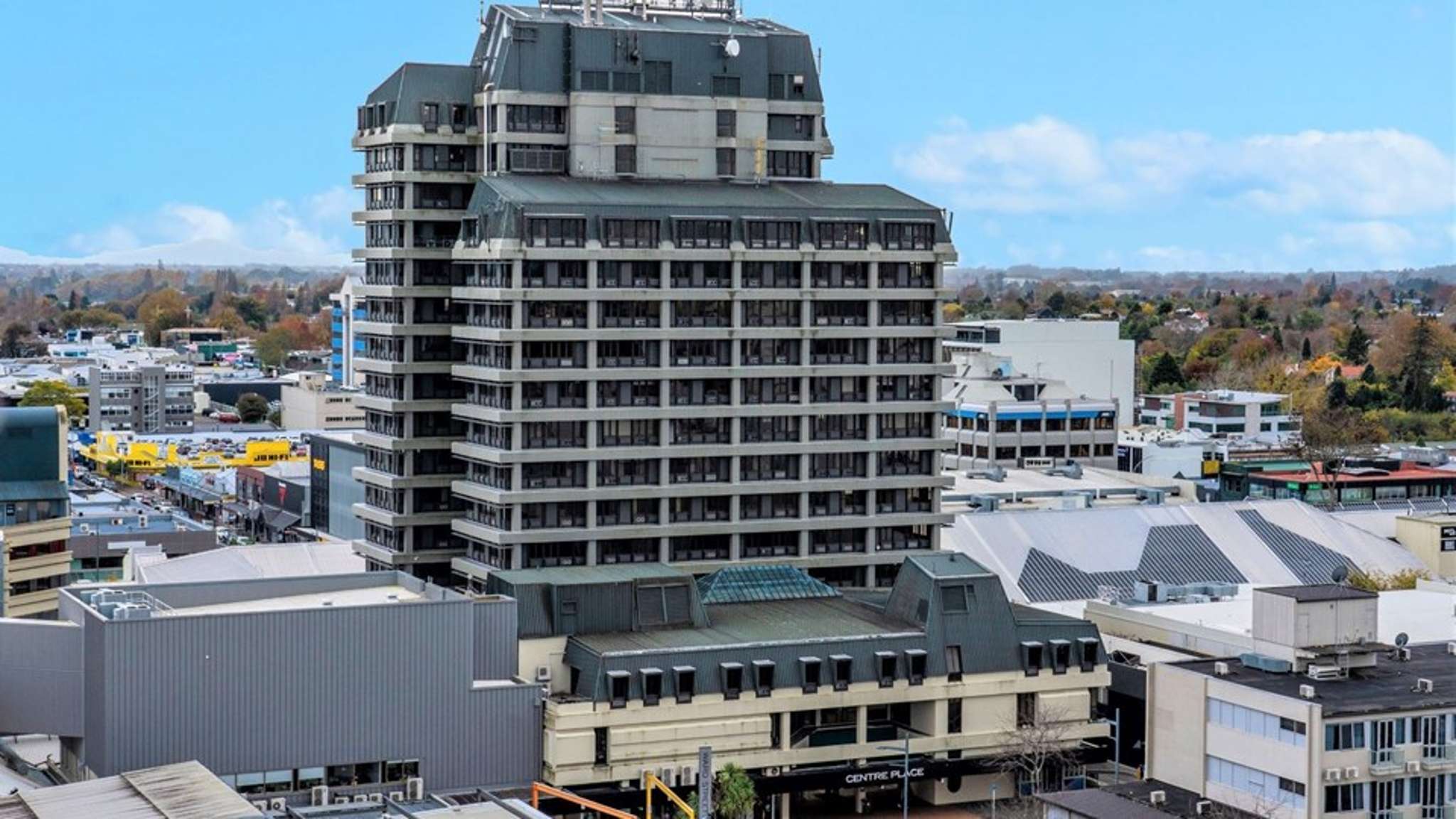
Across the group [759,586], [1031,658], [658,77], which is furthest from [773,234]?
[1031,658]

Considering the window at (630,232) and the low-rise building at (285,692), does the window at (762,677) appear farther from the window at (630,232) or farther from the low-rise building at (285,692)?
the window at (630,232)

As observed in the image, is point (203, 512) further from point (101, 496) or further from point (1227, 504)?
point (1227, 504)

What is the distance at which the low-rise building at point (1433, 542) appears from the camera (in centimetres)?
12319

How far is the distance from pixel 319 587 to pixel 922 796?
22305mm

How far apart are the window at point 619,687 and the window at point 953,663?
11884 mm

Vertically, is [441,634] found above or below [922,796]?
above

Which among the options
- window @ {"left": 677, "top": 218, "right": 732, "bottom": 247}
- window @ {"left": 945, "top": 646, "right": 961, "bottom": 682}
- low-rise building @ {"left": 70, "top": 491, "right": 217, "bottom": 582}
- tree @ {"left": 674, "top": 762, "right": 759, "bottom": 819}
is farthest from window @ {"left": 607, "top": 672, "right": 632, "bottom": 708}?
low-rise building @ {"left": 70, "top": 491, "right": 217, "bottom": 582}

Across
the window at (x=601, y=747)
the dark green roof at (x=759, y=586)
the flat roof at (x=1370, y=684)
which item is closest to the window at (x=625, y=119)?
the dark green roof at (x=759, y=586)

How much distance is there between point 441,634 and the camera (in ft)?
256

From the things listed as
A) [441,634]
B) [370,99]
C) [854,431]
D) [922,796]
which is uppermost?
[370,99]

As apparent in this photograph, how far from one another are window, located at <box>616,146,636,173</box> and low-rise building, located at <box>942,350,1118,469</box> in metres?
65.4

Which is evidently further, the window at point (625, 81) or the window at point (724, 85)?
the window at point (724, 85)

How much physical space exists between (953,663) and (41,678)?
3035cm

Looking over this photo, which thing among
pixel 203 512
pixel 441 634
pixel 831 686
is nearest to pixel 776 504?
pixel 831 686
